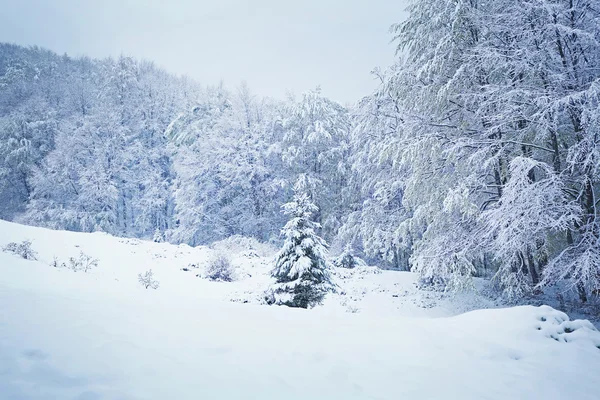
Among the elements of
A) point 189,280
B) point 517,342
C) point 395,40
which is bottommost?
point 189,280

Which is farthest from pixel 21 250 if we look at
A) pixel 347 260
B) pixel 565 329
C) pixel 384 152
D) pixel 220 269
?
pixel 347 260

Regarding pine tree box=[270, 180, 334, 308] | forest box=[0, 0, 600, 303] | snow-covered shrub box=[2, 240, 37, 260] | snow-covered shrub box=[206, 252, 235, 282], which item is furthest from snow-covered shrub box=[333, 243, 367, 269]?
snow-covered shrub box=[2, 240, 37, 260]

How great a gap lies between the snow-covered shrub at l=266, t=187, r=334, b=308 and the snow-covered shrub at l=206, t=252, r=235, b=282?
13.9 feet

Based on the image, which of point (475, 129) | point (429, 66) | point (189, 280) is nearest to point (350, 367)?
point (475, 129)

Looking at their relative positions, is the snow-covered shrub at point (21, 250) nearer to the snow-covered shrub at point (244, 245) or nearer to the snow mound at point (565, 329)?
the snow-covered shrub at point (244, 245)

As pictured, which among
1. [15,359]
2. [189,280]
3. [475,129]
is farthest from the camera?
[189,280]

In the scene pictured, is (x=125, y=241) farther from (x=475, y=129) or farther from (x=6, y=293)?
(x=475, y=129)

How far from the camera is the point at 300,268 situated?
7969 millimetres

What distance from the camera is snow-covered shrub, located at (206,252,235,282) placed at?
39.5 ft

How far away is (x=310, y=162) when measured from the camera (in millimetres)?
21141

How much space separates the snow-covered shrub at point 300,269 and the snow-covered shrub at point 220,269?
167 inches

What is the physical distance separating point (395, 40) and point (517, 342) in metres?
9.41

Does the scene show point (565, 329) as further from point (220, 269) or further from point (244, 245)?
point (244, 245)

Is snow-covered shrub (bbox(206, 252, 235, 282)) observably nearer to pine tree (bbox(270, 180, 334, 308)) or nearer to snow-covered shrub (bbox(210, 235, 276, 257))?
pine tree (bbox(270, 180, 334, 308))
